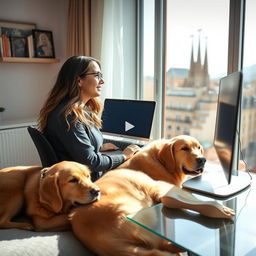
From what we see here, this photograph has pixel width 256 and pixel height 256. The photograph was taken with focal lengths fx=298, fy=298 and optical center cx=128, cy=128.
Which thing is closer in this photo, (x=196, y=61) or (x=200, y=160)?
(x=200, y=160)

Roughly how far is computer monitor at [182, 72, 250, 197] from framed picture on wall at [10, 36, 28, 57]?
2.69 meters

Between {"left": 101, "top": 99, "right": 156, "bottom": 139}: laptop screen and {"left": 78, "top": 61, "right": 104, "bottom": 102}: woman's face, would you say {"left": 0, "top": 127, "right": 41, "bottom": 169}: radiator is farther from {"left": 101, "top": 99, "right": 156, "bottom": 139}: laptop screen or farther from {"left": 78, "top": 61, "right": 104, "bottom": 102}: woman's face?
{"left": 78, "top": 61, "right": 104, "bottom": 102}: woman's face

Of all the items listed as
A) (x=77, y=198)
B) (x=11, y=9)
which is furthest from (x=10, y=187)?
(x=11, y=9)

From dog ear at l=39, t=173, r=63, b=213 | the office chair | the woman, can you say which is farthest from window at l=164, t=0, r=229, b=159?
dog ear at l=39, t=173, r=63, b=213

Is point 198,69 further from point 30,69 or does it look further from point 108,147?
point 30,69

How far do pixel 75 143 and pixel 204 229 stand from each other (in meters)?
0.95

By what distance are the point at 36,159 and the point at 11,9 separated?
1.79 meters

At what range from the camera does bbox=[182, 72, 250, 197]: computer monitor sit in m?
1.12

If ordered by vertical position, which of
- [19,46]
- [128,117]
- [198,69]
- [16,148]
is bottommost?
[16,148]

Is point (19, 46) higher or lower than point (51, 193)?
higher

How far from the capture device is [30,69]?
3.74m

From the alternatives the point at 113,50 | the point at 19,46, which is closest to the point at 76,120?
the point at 113,50

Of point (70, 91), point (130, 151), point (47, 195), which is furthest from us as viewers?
point (130, 151)

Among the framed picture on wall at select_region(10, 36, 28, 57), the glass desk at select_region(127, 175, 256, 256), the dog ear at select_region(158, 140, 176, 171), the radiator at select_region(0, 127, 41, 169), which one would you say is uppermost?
the framed picture on wall at select_region(10, 36, 28, 57)
